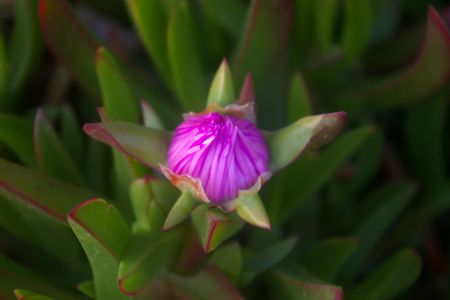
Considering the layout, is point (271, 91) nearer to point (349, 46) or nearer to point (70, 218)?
point (349, 46)

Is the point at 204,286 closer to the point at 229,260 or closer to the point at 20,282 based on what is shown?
the point at 229,260

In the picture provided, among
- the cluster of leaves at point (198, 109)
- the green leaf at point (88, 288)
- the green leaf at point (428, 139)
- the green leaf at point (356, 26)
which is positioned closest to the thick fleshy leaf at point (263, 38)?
the cluster of leaves at point (198, 109)

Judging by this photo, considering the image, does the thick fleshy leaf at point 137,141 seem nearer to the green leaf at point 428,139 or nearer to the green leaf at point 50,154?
the green leaf at point 50,154

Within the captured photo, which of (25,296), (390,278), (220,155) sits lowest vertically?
(390,278)

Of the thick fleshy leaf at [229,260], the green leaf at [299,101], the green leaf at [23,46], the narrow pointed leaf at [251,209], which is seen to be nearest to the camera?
the narrow pointed leaf at [251,209]

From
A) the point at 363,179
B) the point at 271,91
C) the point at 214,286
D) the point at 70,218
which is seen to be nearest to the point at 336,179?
the point at 363,179

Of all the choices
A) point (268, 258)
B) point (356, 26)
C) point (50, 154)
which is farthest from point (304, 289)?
point (356, 26)
